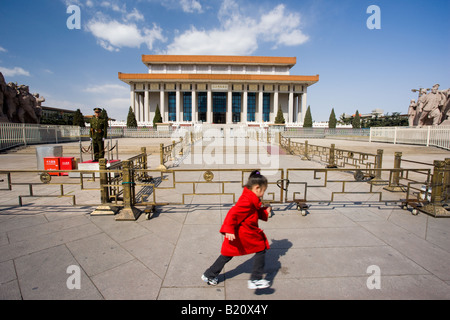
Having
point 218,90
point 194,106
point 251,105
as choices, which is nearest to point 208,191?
point 194,106

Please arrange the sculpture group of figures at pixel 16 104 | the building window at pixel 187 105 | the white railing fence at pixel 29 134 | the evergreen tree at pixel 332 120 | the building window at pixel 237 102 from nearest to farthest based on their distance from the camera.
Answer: the white railing fence at pixel 29 134
the sculpture group of figures at pixel 16 104
the evergreen tree at pixel 332 120
the building window at pixel 187 105
the building window at pixel 237 102

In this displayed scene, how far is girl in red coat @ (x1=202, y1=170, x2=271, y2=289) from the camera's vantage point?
6.91ft

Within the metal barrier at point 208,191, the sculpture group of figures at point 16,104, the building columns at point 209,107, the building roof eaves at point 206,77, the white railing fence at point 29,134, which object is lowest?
the metal barrier at point 208,191

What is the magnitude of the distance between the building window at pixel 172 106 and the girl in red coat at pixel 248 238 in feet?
160

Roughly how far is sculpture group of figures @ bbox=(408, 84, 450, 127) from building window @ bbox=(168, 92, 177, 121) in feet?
134

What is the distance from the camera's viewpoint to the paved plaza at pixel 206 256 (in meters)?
2.13

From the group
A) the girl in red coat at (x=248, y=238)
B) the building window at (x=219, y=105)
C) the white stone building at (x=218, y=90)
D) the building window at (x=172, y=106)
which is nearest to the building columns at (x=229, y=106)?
the white stone building at (x=218, y=90)

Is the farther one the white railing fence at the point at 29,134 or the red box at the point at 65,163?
the white railing fence at the point at 29,134

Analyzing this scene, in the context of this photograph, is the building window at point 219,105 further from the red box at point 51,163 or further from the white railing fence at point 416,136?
the red box at point 51,163

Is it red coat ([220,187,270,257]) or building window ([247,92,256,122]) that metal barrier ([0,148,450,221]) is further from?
building window ([247,92,256,122])

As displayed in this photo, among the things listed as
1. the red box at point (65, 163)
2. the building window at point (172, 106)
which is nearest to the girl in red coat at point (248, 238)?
the red box at point (65, 163)

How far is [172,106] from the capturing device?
49125mm

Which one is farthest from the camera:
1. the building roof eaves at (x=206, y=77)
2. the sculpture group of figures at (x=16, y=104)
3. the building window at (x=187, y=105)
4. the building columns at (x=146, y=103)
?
the building window at (x=187, y=105)

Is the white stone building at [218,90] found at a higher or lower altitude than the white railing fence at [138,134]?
higher
